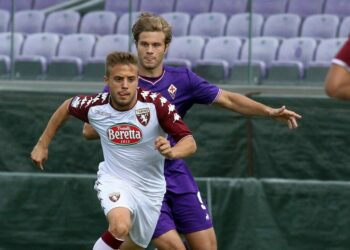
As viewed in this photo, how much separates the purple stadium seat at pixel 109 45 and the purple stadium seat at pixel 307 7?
210 cm

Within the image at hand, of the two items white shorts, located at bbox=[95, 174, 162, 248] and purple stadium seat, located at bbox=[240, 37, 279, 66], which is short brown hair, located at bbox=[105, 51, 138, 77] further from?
purple stadium seat, located at bbox=[240, 37, 279, 66]

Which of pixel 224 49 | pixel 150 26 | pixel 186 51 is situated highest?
pixel 150 26

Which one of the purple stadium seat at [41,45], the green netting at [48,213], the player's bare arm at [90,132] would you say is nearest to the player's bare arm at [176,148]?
the player's bare arm at [90,132]

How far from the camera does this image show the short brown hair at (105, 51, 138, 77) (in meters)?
7.45

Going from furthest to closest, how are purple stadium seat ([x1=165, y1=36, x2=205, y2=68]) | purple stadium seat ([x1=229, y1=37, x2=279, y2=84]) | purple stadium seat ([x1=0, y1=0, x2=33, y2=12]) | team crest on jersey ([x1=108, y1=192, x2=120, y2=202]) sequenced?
purple stadium seat ([x1=0, y1=0, x2=33, y2=12]) → purple stadium seat ([x1=165, y1=36, x2=205, y2=68]) → purple stadium seat ([x1=229, y1=37, x2=279, y2=84]) → team crest on jersey ([x1=108, y1=192, x2=120, y2=202])

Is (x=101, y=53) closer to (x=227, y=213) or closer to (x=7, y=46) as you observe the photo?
(x=7, y=46)

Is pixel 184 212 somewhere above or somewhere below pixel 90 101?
below

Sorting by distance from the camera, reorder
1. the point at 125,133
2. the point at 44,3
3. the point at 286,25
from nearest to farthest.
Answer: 1. the point at 125,133
2. the point at 286,25
3. the point at 44,3

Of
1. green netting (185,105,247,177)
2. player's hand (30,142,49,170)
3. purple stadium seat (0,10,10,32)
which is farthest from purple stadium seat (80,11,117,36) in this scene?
player's hand (30,142,49,170)

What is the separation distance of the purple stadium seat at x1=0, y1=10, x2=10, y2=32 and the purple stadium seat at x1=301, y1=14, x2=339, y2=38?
11.6 ft

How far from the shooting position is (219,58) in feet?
44.4

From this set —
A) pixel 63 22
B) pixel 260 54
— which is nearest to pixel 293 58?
pixel 260 54

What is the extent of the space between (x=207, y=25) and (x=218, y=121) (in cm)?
338

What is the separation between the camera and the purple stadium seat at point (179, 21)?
14516 millimetres
